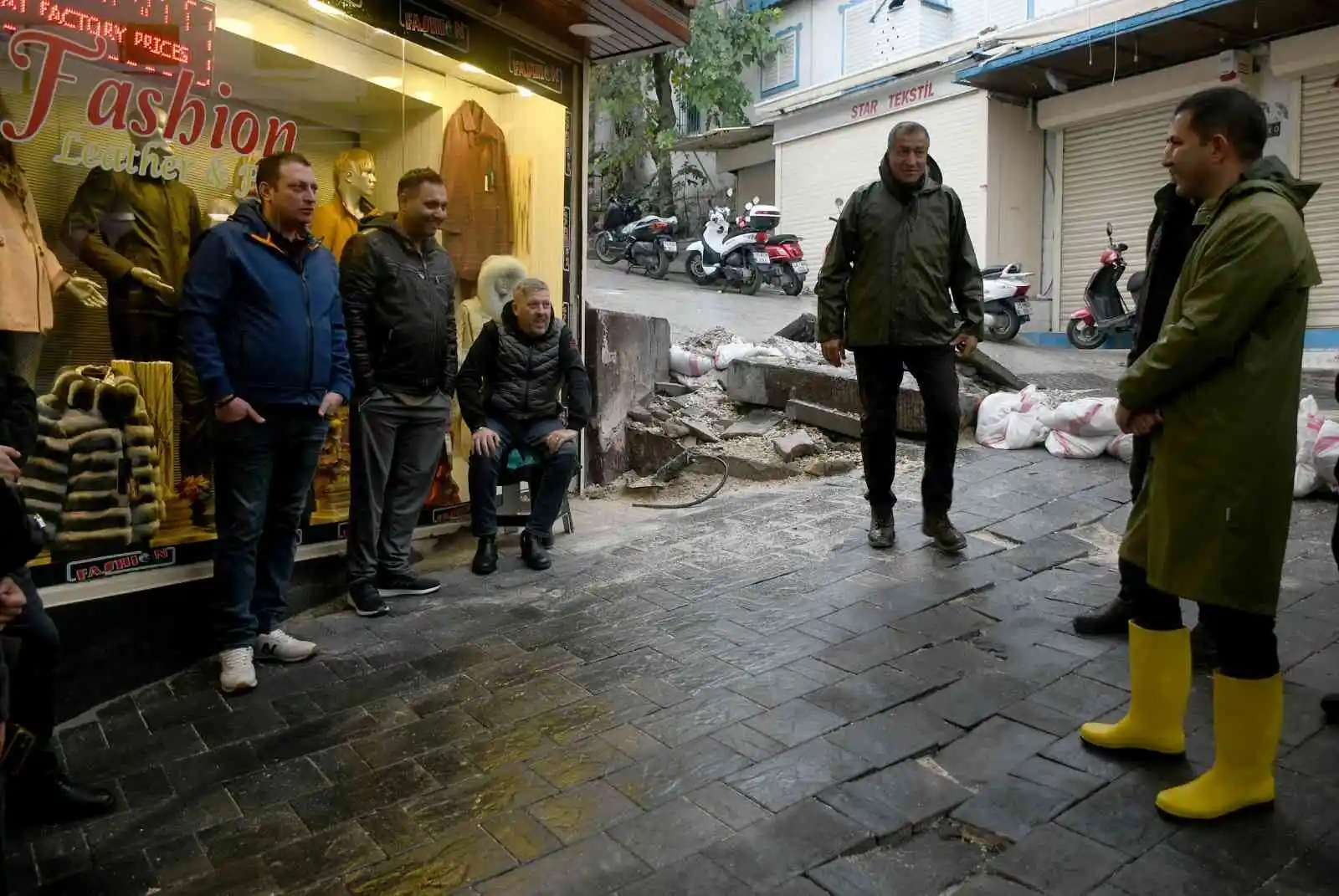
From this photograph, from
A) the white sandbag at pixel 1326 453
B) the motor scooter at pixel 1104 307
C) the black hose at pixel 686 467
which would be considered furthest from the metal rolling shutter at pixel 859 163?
the white sandbag at pixel 1326 453

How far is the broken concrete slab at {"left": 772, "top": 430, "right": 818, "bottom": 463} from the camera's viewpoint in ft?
25.0

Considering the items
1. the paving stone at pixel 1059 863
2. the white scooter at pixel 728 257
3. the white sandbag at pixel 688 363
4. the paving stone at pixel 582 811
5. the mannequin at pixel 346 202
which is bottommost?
the paving stone at pixel 582 811

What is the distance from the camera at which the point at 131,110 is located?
411cm

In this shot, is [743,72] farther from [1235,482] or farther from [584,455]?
[1235,482]

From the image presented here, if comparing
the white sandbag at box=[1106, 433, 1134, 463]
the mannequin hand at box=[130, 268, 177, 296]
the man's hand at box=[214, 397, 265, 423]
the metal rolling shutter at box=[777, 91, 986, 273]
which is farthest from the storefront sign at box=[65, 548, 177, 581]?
the metal rolling shutter at box=[777, 91, 986, 273]

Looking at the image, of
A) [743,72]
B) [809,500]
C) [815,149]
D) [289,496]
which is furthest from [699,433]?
[743,72]

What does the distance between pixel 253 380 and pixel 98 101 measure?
1.29 m

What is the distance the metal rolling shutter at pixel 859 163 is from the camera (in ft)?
46.9

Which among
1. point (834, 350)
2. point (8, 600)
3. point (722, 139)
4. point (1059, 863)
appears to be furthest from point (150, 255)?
point (722, 139)

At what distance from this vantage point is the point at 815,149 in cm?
1762

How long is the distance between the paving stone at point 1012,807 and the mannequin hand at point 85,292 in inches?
150

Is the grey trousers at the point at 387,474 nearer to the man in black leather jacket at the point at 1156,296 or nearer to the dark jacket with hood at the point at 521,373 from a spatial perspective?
the dark jacket with hood at the point at 521,373

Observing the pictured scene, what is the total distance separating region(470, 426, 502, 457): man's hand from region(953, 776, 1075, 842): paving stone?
3334 mm

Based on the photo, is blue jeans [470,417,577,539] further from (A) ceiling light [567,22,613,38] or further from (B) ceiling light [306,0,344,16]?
(A) ceiling light [567,22,613,38]
